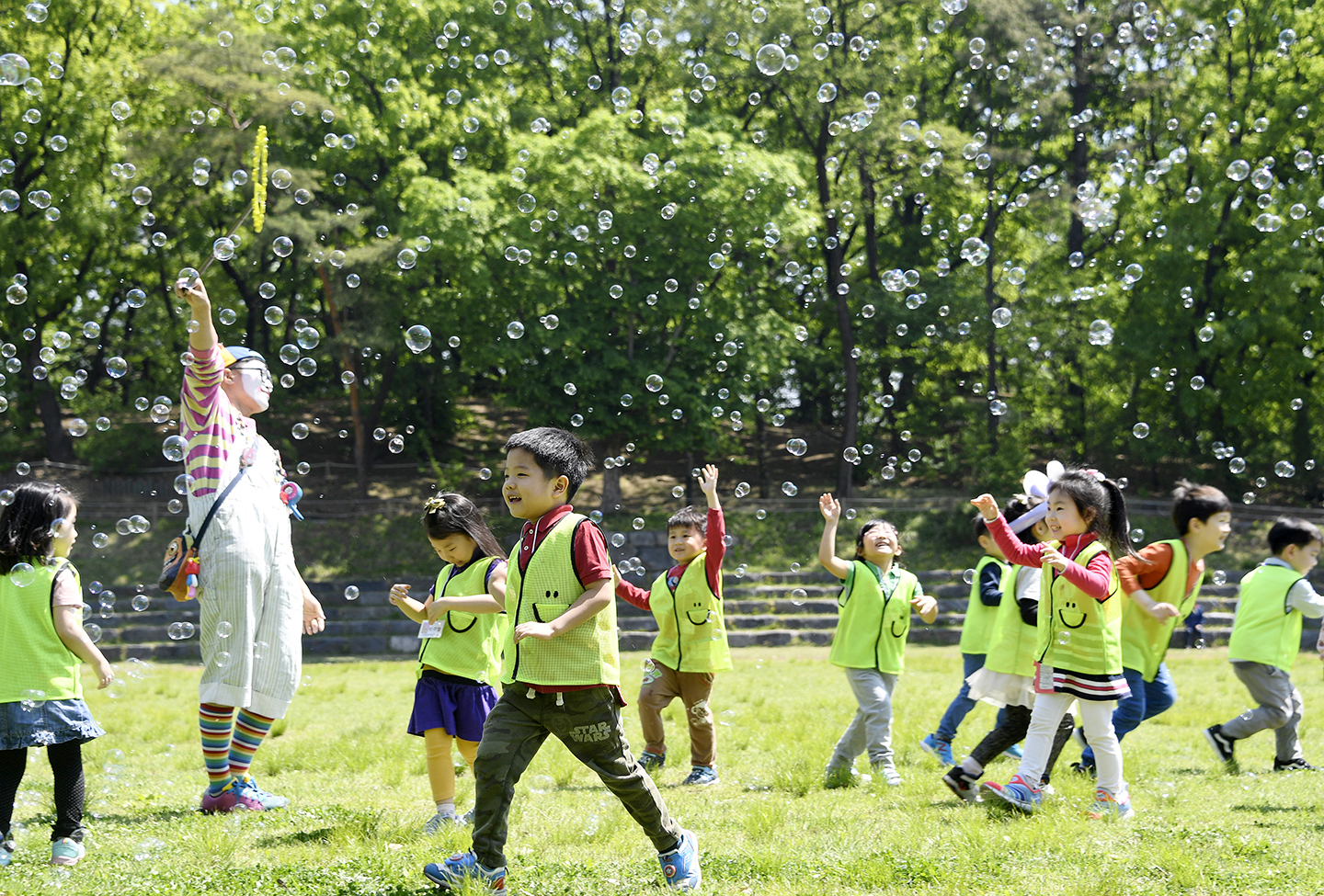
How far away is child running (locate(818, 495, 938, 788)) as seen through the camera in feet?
18.5

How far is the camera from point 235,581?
192 inches

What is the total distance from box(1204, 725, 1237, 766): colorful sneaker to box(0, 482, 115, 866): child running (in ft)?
18.5

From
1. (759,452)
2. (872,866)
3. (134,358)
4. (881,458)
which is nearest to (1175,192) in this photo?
(881,458)

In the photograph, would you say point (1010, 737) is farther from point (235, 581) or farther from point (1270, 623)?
point (235, 581)

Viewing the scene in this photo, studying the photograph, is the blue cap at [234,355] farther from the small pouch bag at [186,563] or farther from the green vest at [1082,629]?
the green vest at [1082,629]

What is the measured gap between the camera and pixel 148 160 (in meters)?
21.4

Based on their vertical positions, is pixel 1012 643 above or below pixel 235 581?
below

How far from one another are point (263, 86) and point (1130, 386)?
18704 millimetres

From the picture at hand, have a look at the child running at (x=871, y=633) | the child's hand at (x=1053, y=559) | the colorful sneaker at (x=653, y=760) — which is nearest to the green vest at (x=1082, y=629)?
the child's hand at (x=1053, y=559)

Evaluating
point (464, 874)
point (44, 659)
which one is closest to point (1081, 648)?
point (464, 874)

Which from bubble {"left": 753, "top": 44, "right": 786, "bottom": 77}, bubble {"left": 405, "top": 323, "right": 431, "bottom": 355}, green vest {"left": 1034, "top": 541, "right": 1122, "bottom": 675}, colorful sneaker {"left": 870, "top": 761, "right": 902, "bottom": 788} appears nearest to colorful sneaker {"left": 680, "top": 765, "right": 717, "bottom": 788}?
colorful sneaker {"left": 870, "top": 761, "right": 902, "bottom": 788}

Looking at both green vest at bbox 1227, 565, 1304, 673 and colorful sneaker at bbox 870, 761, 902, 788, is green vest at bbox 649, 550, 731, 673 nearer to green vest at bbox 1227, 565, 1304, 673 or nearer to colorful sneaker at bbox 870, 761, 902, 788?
colorful sneaker at bbox 870, 761, 902, 788

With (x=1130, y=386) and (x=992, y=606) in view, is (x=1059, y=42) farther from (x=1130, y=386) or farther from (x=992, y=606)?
(x=992, y=606)

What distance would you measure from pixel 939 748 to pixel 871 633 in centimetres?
96
